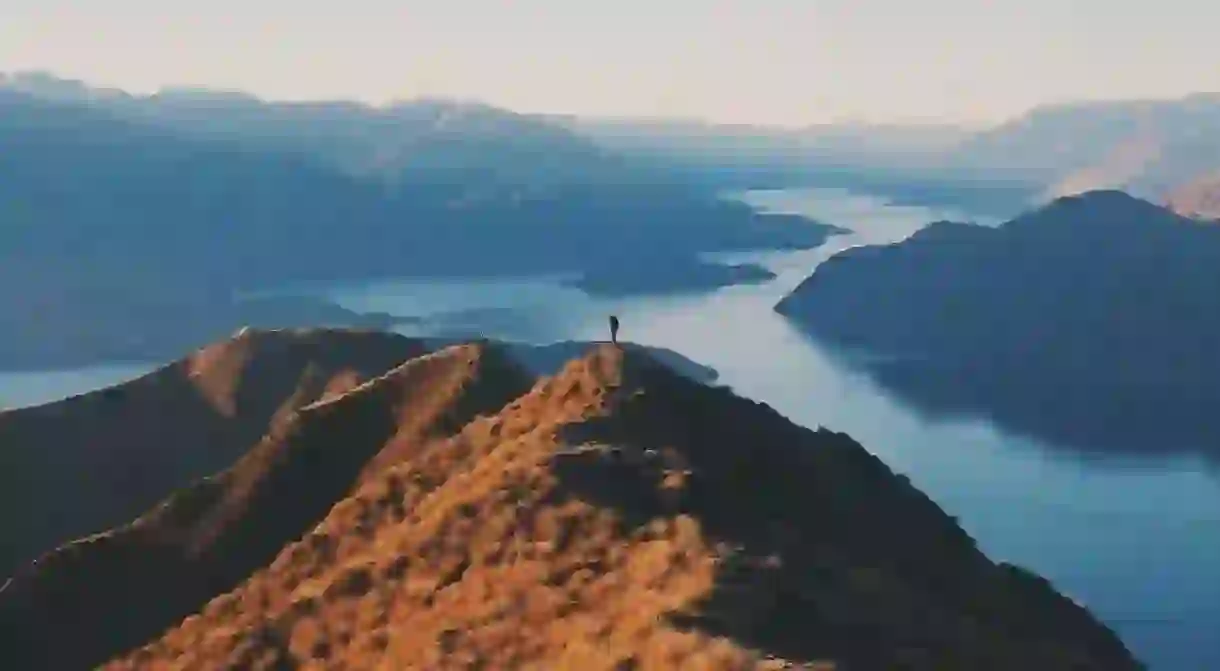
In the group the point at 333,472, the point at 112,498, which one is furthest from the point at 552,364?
the point at 333,472

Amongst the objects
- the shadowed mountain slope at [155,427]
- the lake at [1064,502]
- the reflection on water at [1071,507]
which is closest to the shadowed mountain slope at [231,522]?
the shadowed mountain slope at [155,427]

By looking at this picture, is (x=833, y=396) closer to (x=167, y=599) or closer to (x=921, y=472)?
(x=921, y=472)

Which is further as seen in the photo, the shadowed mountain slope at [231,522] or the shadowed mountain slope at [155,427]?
the shadowed mountain slope at [155,427]

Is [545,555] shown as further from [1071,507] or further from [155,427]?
[1071,507]

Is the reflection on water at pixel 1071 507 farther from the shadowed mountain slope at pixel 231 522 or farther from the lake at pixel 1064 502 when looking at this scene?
the shadowed mountain slope at pixel 231 522

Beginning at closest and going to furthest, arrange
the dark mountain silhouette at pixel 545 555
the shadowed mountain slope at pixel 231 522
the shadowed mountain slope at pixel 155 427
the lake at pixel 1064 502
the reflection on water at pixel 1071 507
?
the dark mountain silhouette at pixel 545 555 → the shadowed mountain slope at pixel 231 522 → the shadowed mountain slope at pixel 155 427 → the reflection on water at pixel 1071 507 → the lake at pixel 1064 502

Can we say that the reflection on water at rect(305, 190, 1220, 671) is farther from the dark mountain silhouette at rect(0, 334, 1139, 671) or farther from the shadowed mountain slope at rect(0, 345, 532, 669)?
the shadowed mountain slope at rect(0, 345, 532, 669)

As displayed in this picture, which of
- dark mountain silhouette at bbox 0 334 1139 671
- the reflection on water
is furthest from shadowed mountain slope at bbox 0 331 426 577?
the reflection on water

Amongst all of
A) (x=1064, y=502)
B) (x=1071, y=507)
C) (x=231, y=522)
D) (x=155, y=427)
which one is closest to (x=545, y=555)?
(x=231, y=522)
